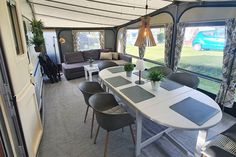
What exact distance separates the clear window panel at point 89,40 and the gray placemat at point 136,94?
4950 mm

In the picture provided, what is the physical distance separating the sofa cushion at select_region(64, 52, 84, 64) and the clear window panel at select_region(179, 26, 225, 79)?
378 centimetres

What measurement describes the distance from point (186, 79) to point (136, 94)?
3.60 feet

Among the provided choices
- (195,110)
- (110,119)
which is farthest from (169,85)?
(110,119)

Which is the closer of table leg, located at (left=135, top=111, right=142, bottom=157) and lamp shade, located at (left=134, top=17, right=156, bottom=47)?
table leg, located at (left=135, top=111, right=142, bottom=157)

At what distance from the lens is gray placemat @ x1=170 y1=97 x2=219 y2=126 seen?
1.50 meters

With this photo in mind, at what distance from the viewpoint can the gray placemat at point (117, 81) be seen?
8.11 ft

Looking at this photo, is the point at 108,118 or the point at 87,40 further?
the point at 87,40

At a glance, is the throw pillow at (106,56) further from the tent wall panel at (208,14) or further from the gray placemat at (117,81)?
the gray placemat at (117,81)

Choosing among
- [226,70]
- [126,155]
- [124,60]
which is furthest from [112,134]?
[124,60]

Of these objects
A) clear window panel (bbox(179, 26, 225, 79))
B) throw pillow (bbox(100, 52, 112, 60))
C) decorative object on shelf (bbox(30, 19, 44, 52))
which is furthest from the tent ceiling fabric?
throw pillow (bbox(100, 52, 112, 60))

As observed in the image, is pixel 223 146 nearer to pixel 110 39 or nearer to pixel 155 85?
pixel 155 85

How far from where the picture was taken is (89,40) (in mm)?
6699

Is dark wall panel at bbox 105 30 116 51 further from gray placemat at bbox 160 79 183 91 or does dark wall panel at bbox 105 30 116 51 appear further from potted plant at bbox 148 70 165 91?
potted plant at bbox 148 70 165 91

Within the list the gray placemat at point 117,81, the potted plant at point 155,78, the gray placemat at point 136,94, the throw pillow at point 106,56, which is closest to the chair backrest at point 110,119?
the gray placemat at point 136,94
